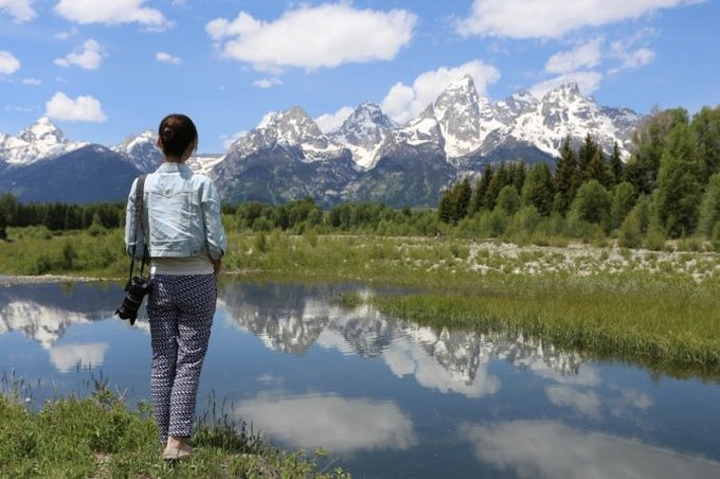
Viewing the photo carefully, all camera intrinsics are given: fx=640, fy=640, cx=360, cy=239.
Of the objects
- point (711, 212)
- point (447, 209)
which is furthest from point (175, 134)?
point (447, 209)

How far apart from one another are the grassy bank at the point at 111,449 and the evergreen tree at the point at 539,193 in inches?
2723

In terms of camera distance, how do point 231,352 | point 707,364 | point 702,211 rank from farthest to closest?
point 702,211
point 231,352
point 707,364

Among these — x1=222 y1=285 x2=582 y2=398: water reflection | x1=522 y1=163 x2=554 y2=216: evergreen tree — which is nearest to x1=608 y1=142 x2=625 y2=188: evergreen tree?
x1=522 y1=163 x2=554 y2=216: evergreen tree

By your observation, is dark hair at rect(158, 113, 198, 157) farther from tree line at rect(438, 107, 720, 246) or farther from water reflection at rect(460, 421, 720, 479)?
tree line at rect(438, 107, 720, 246)

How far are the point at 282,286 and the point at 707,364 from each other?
2339cm

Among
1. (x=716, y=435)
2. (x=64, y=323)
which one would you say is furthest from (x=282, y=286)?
(x=716, y=435)

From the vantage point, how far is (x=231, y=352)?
617 inches

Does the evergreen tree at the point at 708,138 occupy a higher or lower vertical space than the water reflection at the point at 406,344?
higher

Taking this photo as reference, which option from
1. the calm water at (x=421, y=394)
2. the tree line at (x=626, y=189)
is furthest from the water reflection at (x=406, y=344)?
the tree line at (x=626, y=189)

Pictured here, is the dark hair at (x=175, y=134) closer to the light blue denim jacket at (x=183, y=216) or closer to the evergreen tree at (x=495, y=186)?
the light blue denim jacket at (x=183, y=216)

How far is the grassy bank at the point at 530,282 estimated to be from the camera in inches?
639

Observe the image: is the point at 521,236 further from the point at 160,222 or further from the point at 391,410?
the point at 160,222

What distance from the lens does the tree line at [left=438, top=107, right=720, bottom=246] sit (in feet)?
178

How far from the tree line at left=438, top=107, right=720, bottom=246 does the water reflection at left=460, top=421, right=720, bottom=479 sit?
42583mm
